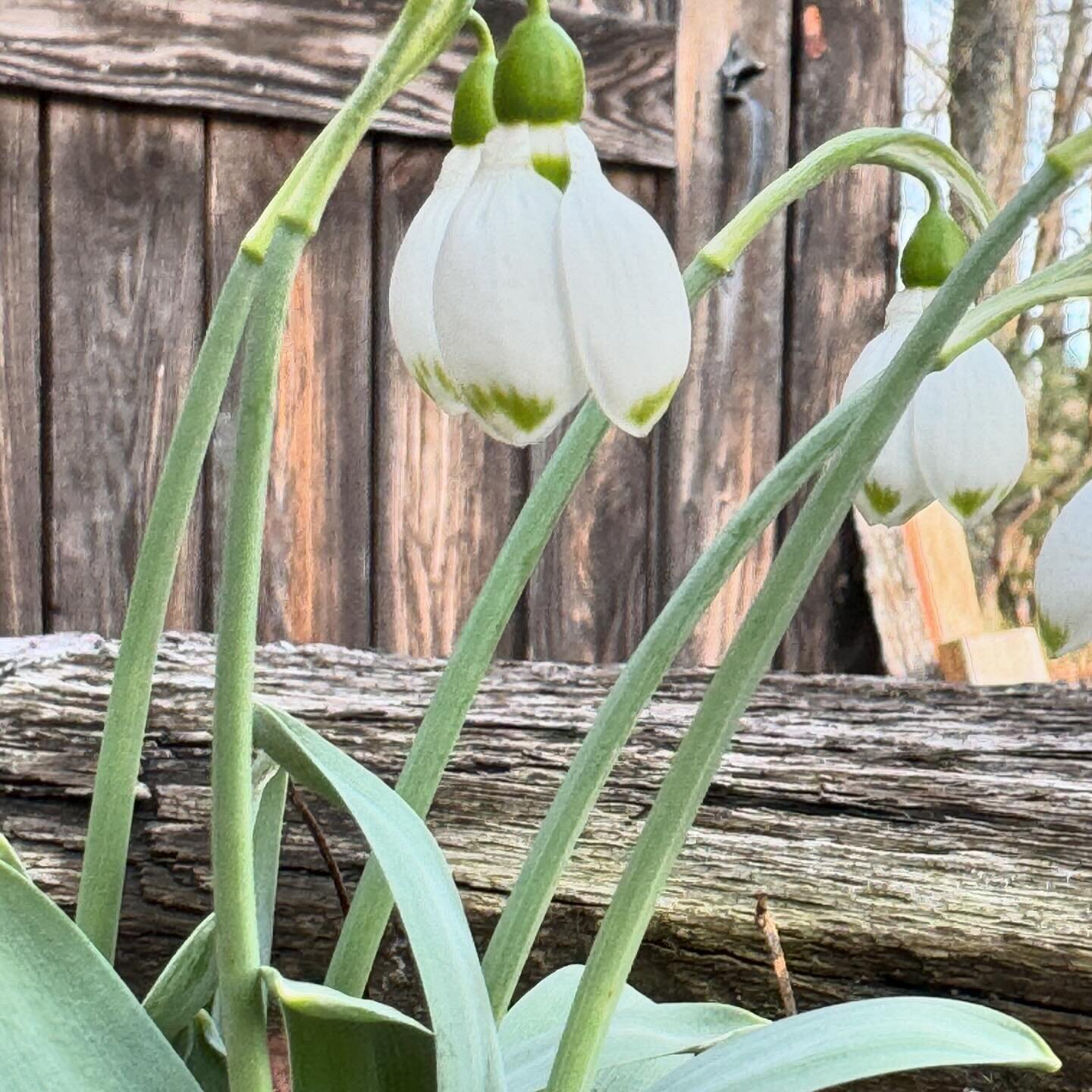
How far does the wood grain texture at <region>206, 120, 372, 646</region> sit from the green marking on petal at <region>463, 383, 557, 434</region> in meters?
1.12

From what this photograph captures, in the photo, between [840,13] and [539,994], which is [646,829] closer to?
[539,994]

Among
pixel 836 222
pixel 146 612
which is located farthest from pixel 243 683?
pixel 836 222

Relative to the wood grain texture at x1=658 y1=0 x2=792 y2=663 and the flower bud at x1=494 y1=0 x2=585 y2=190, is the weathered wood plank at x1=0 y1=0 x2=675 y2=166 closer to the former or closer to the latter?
the wood grain texture at x1=658 y1=0 x2=792 y2=663

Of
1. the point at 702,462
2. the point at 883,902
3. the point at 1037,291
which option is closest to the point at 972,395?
the point at 1037,291

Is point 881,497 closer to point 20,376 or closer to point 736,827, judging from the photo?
point 736,827

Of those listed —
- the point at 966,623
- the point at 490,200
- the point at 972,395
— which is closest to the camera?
the point at 490,200

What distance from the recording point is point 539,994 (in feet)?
2.27

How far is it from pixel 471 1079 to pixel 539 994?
10.1 inches

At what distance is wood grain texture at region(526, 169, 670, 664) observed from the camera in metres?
1.67

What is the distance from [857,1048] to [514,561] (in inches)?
8.7

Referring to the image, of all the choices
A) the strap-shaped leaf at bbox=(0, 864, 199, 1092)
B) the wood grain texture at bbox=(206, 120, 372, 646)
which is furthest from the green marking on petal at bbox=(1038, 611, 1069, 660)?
the wood grain texture at bbox=(206, 120, 372, 646)

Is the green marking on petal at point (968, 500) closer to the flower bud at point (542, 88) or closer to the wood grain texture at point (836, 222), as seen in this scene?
the flower bud at point (542, 88)

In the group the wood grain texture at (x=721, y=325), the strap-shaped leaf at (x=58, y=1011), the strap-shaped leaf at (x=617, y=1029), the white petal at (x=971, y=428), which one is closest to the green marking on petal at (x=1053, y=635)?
the white petal at (x=971, y=428)

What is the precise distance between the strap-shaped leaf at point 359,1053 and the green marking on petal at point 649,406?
210 mm
